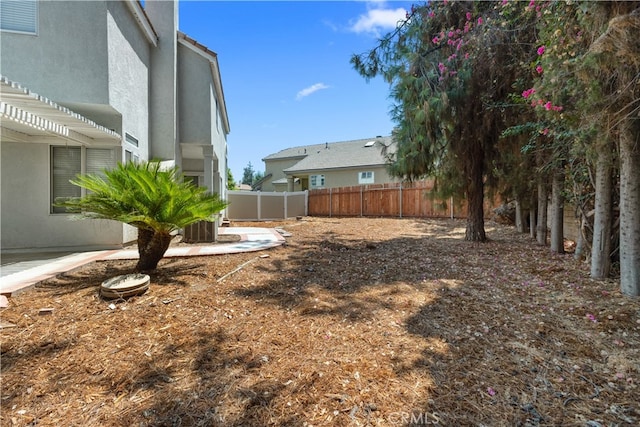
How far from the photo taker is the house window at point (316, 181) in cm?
2674

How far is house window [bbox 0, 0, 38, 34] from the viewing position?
19.1ft

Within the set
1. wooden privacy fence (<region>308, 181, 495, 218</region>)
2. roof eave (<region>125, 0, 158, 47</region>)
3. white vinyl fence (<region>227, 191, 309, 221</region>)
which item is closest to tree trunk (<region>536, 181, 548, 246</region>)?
wooden privacy fence (<region>308, 181, 495, 218</region>)

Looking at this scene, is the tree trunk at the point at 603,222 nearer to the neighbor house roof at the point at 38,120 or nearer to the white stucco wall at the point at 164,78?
the neighbor house roof at the point at 38,120

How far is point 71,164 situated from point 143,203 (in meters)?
Result: 3.87

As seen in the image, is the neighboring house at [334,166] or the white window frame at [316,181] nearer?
the neighboring house at [334,166]

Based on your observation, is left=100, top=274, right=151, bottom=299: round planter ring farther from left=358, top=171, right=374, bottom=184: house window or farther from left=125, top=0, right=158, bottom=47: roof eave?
left=358, top=171, right=374, bottom=184: house window

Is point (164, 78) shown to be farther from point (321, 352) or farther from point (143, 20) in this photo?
point (321, 352)

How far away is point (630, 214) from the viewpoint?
3910 millimetres

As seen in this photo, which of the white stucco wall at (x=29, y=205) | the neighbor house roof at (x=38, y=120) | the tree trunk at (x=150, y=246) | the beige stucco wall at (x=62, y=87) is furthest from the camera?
the white stucco wall at (x=29, y=205)

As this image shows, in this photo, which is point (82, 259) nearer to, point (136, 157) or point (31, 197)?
point (31, 197)

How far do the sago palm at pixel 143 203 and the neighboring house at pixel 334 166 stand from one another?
61.4 ft

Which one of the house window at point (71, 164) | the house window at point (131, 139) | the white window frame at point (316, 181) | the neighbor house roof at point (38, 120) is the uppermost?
the white window frame at point (316, 181)

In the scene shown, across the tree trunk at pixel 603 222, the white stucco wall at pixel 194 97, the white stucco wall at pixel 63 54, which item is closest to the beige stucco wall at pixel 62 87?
the white stucco wall at pixel 63 54

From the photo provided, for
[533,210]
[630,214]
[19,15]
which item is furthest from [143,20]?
[533,210]
